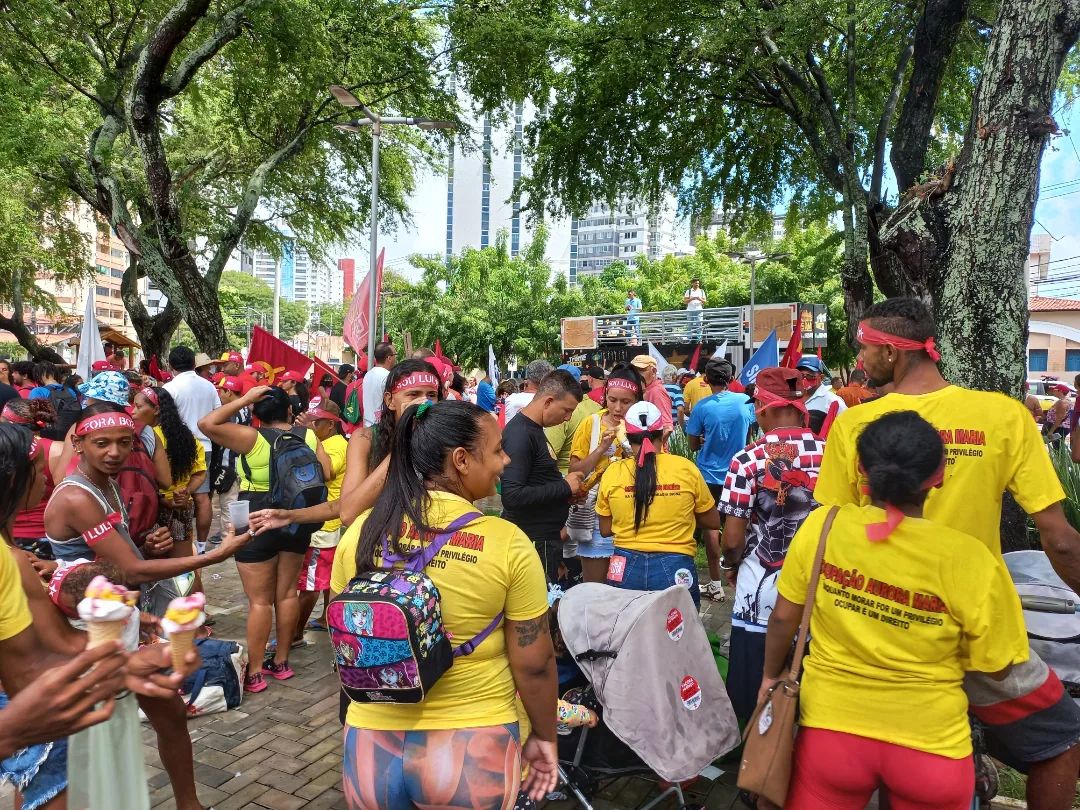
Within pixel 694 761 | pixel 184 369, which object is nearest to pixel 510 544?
pixel 694 761

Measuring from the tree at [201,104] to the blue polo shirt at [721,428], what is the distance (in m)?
9.51

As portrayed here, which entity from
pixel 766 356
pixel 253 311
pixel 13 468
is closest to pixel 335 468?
pixel 13 468

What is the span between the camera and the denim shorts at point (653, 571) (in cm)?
416

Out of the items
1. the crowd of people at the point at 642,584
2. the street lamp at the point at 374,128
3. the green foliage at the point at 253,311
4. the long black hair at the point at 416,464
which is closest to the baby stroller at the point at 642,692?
the crowd of people at the point at 642,584

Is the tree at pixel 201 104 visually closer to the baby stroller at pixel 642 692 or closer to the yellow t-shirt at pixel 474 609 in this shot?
the baby stroller at pixel 642 692

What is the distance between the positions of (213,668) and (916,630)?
365 cm

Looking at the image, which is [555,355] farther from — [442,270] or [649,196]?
[649,196]

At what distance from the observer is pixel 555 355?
129 feet

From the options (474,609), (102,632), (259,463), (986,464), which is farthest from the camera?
(259,463)

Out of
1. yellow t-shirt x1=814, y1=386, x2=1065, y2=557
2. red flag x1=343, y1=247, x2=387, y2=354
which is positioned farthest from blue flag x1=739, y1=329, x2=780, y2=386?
red flag x1=343, y1=247, x2=387, y2=354

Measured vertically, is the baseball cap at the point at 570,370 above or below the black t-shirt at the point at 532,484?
above

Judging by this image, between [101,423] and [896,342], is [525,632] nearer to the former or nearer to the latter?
[896,342]

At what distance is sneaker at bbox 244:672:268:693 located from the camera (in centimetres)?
471

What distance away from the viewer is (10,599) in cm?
191
